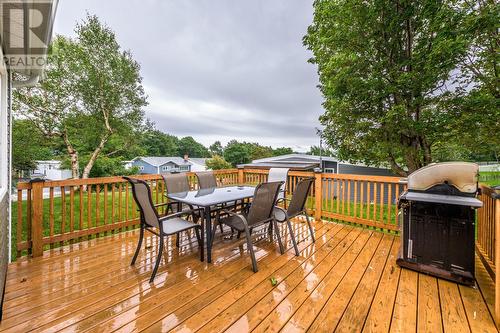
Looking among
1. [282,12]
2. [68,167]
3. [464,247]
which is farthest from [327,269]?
[68,167]

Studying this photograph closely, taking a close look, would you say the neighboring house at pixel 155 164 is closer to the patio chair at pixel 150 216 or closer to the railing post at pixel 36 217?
the railing post at pixel 36 217

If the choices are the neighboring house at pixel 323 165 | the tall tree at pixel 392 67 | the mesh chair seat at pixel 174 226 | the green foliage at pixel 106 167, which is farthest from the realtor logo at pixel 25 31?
the green foliage at pixel 106 167

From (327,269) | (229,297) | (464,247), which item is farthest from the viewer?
(327,269)

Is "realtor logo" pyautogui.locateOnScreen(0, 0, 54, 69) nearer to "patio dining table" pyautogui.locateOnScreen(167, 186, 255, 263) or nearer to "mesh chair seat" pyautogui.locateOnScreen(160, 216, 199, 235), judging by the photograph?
"mesh chair seat" pyautogui.locateOnScreen(160, 216, 199, 235)

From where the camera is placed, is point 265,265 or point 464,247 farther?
point 265,265

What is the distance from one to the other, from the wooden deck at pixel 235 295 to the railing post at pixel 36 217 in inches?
6.3

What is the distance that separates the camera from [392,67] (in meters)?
5.32

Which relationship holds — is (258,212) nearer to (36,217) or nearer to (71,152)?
(36,217)

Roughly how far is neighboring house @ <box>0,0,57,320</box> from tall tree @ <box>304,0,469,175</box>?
547 cm

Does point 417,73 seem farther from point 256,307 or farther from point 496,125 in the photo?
point 256,307

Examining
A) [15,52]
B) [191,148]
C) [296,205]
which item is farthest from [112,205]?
[191,148]

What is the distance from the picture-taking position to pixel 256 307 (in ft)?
6.40

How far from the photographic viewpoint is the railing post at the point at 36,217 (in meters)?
2.78

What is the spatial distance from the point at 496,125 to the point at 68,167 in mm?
19726
